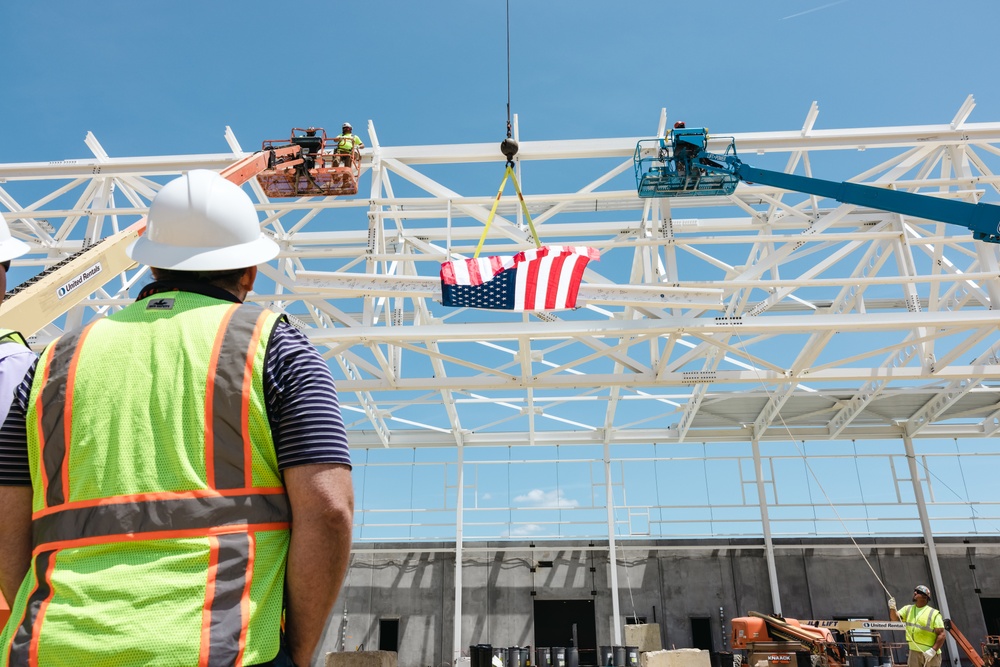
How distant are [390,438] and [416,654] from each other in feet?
22.5

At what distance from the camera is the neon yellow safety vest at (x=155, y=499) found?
1481 millimetres

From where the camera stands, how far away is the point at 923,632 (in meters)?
12.6

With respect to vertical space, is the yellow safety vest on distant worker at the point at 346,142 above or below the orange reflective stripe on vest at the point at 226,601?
above

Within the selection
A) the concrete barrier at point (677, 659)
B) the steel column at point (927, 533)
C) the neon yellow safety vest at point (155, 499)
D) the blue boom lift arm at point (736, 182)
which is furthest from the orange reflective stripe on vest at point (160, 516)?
the steel column at point (927, 533)

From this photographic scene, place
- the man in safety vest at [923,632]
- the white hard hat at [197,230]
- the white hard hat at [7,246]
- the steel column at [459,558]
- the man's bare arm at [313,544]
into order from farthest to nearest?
the steel column at [459,558] < the man in safety vest at [923,632] < the white hard hat at [7,246] < the white hard hat at [197,230] < the man's bare arm at [313,544]

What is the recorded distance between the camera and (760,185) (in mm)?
13000

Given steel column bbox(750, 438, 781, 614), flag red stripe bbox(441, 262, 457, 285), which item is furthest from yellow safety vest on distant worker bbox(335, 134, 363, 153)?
steel column bbox(750, 438, 781, 614)

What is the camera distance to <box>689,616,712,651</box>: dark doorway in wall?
22.8m

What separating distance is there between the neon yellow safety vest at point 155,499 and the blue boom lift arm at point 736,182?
11269mm

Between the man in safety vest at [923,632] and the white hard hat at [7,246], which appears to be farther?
the man in safety vest at [923,632]

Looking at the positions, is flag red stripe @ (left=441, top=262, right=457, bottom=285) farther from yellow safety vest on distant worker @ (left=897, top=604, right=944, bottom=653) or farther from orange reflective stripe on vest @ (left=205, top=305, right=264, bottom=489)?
yellow safety vest on distant worker @ (left=897, top=604, right=944, bottom=653)

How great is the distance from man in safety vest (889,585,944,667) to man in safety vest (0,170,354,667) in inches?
545

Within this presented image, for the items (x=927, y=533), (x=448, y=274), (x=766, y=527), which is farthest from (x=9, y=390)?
(x=927, y=533)

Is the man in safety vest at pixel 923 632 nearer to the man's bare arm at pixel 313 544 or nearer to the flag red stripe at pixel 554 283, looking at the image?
the flag red stripe at pixel 554 283
